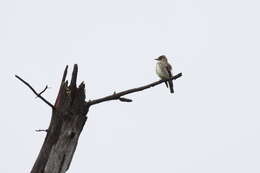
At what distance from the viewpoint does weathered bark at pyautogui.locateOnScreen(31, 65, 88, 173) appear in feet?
19.2

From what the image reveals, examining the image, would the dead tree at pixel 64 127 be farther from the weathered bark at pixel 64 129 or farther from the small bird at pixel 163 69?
the small bird at pixel 163 69

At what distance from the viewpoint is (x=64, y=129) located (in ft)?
19.7

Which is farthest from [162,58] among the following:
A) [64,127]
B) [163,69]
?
[64,127]

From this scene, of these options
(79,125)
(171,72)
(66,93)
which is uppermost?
(171,72)

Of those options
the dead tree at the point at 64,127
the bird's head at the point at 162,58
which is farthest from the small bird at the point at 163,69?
the dead tree at the point at 64,127

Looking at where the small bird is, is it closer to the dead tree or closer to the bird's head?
the bird's head

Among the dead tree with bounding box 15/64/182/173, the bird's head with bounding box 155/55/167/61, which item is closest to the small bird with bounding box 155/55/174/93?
the bird's head with bounding box 155/55/167/61

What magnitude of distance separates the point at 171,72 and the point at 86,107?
24.7ft

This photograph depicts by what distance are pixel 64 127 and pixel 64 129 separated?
0.03m

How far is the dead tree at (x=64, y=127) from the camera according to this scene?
5.86 metres

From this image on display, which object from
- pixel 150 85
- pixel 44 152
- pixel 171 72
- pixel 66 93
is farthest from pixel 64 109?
pixel 171 72

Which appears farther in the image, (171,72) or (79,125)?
(171,72)

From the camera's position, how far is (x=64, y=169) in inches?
232

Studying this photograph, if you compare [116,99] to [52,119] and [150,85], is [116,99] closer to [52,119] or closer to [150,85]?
[150,85]
